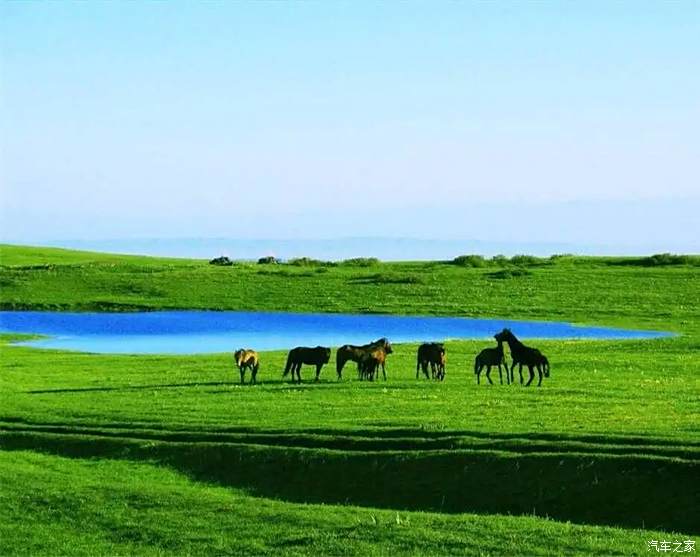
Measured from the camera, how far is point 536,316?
72875 millimetres

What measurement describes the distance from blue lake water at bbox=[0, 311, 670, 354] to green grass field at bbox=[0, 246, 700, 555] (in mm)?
14258

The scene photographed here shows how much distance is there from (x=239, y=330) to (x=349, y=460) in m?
43.1

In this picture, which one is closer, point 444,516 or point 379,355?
point 444,516

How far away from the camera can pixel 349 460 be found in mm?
24000

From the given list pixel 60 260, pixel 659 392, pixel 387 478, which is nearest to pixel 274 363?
pixel 659 392

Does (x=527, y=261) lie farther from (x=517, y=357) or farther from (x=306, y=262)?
(x=517, y=357)

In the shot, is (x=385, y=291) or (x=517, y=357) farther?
(x=385, y=291)

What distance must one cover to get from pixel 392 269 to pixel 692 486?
83915 mm

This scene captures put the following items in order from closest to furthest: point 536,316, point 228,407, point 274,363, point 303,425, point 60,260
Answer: point 303,425, point 228,407, point 274,363, point 536,316, point 60,260

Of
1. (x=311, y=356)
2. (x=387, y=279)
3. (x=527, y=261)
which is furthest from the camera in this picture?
(x=527, y=261)

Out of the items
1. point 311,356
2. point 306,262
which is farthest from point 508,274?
point 311,356

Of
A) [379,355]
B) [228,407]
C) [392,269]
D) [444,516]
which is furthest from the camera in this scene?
[392,269]

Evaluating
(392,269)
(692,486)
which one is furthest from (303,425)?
(392,269)

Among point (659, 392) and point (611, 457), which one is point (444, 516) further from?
point (659, 392)
